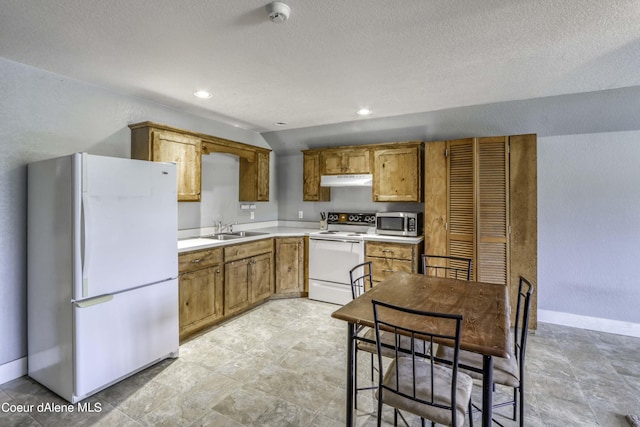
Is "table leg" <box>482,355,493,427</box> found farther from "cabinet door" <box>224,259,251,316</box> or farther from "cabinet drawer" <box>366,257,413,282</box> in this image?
"cabinet door" <box>224,259,251,316</box>

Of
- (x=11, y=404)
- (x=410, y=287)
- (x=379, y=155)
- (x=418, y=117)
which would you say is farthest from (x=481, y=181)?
(x=11, y=404)

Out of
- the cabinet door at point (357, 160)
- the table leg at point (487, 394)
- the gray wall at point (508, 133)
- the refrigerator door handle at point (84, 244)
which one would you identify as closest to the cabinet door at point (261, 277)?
the gray wall at point (508, 133)

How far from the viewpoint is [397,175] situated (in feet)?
13.2

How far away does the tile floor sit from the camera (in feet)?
6.42

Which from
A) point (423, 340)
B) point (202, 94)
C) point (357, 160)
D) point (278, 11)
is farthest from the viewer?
point (357, 160)

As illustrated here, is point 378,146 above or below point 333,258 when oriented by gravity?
above

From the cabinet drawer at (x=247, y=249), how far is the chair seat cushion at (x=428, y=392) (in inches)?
89.5

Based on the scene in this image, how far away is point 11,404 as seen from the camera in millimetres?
2082

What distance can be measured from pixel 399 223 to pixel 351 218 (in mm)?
897

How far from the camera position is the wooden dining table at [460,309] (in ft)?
4.36

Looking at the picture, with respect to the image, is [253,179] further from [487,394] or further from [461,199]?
[487,394]

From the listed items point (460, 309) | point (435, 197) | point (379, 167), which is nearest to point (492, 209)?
point (435, 197)

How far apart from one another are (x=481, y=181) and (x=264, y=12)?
9.08 ft

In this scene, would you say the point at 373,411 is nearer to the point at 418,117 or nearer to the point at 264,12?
the point at 264,12
